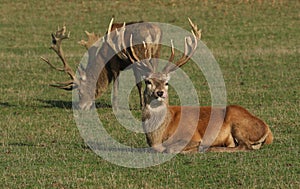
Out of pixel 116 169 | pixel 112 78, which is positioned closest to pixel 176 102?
pixel 112 78

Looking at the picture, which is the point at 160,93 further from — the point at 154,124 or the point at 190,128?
the point at 190,128

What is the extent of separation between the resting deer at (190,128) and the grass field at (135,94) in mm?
278

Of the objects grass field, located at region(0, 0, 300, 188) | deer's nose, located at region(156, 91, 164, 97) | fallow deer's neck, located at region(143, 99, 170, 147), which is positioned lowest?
grass field, located at region(0, 0, 300, 188)

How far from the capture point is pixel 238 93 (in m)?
16.7

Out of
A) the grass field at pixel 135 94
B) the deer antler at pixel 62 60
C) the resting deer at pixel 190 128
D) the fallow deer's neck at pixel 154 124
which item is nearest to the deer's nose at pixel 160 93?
the resting deer at pixel 190 128

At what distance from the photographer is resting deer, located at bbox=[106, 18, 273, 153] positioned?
10234mm

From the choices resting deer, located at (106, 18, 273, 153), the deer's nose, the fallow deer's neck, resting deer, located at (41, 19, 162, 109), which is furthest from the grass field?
the deer's nose

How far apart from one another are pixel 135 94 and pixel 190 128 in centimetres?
681

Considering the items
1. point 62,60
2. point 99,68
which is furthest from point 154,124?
point 62,60

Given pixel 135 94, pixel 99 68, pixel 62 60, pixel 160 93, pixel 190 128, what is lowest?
pixel 135 94

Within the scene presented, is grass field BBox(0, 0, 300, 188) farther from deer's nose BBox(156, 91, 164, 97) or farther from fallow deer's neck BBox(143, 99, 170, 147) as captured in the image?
deer's nose BBox(156, 91, 164, 97)

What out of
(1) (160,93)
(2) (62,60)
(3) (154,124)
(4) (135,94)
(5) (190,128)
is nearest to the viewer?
(1) (160,93)

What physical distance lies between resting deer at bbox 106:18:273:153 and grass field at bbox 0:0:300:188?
0.91 feet

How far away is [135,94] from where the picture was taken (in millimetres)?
17141
